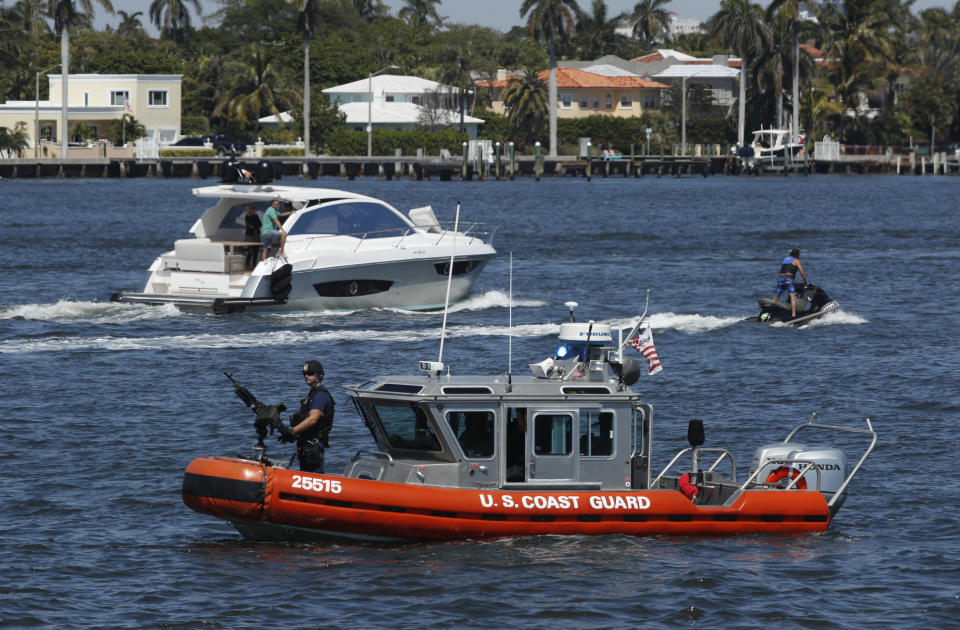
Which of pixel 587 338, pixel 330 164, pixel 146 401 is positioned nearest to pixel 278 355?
pixel 146 401

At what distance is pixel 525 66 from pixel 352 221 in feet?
384

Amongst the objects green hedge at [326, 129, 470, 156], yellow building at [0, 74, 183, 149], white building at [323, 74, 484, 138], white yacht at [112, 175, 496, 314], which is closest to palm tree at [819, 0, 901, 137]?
white building at [323, 74, 484, 138]

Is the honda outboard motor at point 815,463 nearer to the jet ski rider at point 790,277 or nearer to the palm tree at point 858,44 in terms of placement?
the jet ski rider at point 790,277

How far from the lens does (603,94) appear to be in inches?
5871

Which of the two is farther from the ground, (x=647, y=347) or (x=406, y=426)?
(x=647, y=347)

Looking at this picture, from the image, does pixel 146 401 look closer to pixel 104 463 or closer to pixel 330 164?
pixel 104 463

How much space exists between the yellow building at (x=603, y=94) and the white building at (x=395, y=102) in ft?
29.0

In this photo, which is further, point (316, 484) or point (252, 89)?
point (252, 89)

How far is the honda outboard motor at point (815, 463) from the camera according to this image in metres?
17.7

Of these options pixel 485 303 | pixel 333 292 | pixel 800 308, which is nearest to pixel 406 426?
pixel 333 292

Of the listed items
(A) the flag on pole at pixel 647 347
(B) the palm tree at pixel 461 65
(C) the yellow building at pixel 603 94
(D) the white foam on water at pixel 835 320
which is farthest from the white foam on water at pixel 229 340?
(C) the yellow building at pixel 603 94

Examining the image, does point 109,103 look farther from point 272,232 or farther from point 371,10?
point 272,232

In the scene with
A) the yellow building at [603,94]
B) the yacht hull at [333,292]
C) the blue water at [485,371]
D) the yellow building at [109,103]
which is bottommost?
the blue water at [485,371]

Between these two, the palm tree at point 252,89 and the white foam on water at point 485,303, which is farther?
the palm tree at point 252,89
